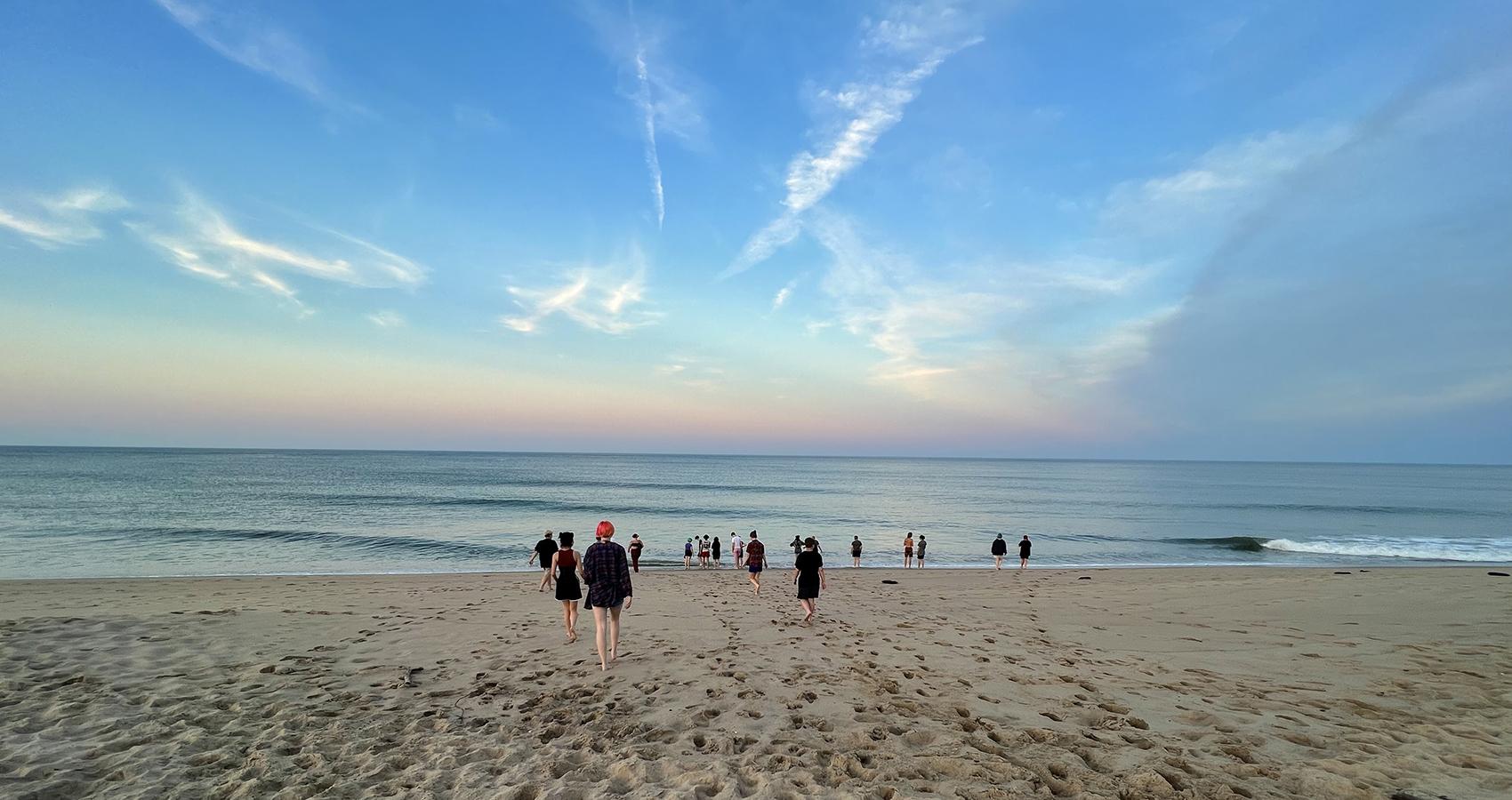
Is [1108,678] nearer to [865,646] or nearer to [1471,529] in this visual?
[865,646]

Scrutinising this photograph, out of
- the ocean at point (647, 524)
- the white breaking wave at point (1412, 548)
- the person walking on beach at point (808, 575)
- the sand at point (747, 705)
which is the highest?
the person walking on beach at point (808, 575)

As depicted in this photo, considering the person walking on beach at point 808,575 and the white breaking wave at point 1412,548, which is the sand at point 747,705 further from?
the white breaking wave at point 1412,548

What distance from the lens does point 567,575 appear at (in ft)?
32.2

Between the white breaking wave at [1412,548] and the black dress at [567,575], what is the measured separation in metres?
38.5

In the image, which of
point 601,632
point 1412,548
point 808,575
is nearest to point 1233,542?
point 1412,548

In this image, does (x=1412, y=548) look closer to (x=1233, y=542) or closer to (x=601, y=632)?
(x=1233, y=542)

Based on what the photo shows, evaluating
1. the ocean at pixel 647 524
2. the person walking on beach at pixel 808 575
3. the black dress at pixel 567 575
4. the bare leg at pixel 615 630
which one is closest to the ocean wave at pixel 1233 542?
the ocean at pixel 647 524

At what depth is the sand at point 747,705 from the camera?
209 inches

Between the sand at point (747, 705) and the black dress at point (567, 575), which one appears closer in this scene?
the sand at point (747, 705)

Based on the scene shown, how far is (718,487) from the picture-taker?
8756cm

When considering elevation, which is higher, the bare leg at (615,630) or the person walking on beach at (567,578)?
the person walking on beach at (567,578)

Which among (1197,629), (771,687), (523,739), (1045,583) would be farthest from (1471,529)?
(523,739)

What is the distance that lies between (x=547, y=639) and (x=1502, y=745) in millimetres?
11618

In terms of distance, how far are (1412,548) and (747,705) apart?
4458 centimetres
